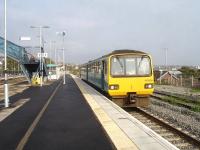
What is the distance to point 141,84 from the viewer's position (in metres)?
19.7

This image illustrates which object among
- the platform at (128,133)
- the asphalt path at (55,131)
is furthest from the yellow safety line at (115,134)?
the asphalt path at (55,131)

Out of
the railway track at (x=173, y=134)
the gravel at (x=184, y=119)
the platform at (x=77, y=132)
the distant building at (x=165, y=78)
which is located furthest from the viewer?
the distant building at (x=165, y=78)

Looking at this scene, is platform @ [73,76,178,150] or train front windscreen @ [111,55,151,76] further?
train front windscreen @ [111,55,151,76]

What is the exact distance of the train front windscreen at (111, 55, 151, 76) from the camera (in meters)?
19.9

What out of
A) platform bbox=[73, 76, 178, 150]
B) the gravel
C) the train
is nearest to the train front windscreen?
the train

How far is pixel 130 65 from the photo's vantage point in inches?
787

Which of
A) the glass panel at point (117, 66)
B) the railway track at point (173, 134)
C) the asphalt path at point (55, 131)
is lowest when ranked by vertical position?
the railway track at point (173, 134)

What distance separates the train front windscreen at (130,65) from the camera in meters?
19.9

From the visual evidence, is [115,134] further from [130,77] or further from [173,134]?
[130,77]

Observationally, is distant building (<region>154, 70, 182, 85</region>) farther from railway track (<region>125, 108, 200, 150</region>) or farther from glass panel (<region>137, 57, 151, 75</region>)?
railway track (<region>125, 108, 200, 150</region>)

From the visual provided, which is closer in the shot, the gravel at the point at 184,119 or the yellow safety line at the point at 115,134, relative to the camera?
the yellow safety line at the point at 115,134

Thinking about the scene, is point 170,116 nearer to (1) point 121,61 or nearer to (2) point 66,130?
(1) point 121,61

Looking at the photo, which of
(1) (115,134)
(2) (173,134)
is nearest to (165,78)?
(2) (173,134)

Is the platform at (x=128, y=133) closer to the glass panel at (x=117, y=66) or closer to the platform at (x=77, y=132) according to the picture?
the platform at (x=77, y=132)
